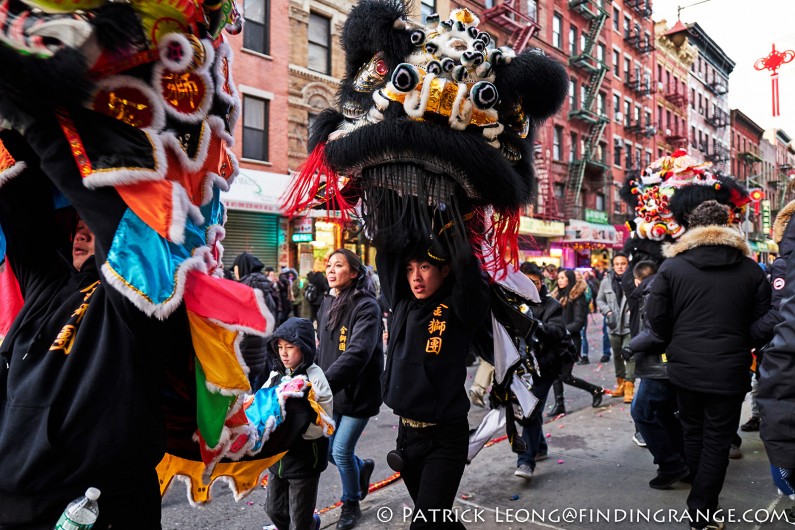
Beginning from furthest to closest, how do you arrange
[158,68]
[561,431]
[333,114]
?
[561,431]
[333,114]
[158,68]

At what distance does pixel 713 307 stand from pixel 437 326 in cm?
181

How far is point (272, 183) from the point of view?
→ 16.1 m

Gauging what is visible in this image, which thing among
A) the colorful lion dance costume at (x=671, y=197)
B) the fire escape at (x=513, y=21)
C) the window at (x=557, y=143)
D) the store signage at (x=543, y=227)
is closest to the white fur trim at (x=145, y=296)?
the colorful lion dance costume at (x=671, y=197)

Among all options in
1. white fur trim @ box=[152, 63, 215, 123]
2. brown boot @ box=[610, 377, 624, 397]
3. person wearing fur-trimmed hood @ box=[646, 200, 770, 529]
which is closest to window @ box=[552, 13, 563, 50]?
brown boot @ box=[610, 377, 624, 397]

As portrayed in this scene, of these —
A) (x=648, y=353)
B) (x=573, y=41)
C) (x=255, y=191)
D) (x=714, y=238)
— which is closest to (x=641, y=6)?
(x=573, y=41)

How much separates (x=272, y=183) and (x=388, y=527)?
534 inches

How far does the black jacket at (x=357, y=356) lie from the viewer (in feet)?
11.8

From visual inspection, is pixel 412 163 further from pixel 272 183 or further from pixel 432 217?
A: pixel 272 183

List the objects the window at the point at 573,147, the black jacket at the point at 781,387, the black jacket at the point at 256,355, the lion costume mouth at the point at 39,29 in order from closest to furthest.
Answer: the lion costume mouth at the point at 39,29
the black jacket at the point at 781,387
the black jacket at the point at 256,355
the window at the point at 573,147

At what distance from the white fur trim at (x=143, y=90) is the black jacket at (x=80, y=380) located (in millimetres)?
192

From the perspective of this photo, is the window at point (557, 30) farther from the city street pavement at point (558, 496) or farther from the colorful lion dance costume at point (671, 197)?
the city street pavement at point (558, 496)

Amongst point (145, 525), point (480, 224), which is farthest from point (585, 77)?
point (145, 525)

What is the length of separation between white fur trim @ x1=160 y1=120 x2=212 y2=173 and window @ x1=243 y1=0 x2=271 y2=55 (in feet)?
50.0

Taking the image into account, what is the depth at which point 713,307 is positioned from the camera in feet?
11.4
